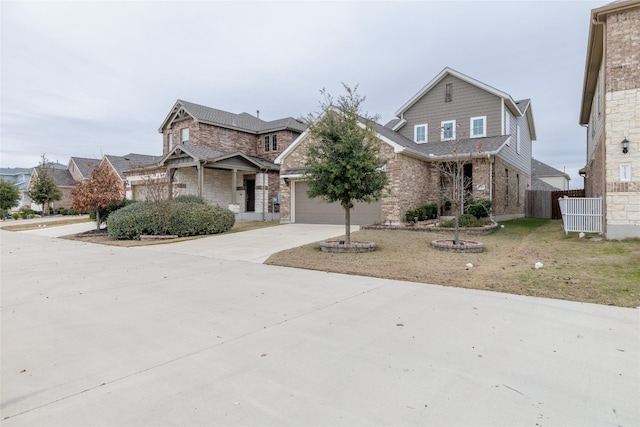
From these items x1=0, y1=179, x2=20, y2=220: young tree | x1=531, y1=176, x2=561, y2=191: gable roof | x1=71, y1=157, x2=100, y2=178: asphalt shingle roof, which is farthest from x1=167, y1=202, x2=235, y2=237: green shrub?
x1=531, y1=176, x2=561, y2=191: gable roof

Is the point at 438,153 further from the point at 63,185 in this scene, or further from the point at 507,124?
the point at 63,185

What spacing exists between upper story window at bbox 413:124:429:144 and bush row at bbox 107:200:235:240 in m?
12.7

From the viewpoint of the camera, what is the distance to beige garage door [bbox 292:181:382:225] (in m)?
16.8

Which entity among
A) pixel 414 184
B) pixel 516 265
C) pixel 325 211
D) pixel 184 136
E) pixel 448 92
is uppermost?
pixel 448 92

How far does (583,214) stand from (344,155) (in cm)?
836

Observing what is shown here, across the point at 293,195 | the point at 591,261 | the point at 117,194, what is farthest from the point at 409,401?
the point at 117,194

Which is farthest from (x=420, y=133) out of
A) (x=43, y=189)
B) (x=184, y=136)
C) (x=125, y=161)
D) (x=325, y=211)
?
(x=43, y=189)

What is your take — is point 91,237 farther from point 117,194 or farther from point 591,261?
point 591,261

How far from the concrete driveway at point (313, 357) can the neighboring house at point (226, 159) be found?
1709 cm

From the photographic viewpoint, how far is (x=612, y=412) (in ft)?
8.13

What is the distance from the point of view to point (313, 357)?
11.3 feet

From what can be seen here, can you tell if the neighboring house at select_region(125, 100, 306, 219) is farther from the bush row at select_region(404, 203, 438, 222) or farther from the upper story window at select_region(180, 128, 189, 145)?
the bush row at select_region(404, 203, 438, 222)

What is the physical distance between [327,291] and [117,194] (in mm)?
16026

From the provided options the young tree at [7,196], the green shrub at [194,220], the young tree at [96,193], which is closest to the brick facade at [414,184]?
the green shrub at [194,220]
